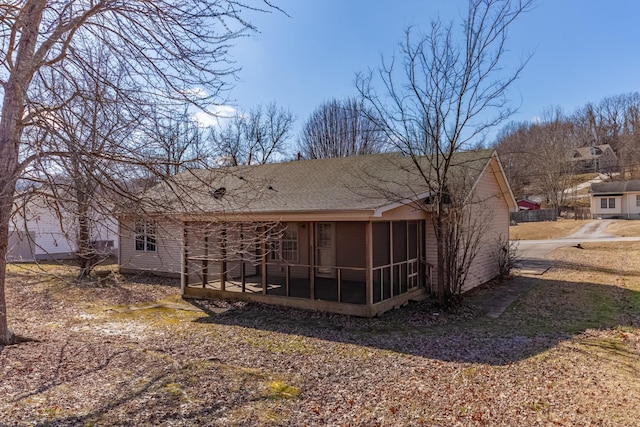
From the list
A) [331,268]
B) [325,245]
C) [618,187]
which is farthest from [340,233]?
[618,187]

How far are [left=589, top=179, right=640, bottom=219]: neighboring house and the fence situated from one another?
171 inches

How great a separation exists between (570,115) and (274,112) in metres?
57.0

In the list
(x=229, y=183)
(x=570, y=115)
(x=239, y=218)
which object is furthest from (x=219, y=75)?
(x=570, y=115)

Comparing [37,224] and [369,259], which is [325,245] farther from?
[37,224]

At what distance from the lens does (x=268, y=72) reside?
683 cm

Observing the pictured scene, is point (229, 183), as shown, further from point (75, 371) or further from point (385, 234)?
point (75, 371)

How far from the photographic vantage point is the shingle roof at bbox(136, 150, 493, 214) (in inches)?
344

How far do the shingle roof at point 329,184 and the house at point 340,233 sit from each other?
1.4 inches

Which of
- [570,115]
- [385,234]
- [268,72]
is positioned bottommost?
[385,234]

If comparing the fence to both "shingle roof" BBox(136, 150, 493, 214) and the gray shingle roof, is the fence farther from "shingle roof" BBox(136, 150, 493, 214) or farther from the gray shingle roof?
"shingle roof" BBox(136, 150, 493, 214)

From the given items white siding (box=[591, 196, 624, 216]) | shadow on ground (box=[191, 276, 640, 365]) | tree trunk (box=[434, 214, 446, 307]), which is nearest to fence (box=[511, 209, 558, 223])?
white siding (box=[591, 196, 624, 216])

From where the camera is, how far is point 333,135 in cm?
3478

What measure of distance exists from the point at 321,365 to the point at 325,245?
22.0ft

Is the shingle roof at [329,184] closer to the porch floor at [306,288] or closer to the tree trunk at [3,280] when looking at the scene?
the tree trunk at [3,280]
